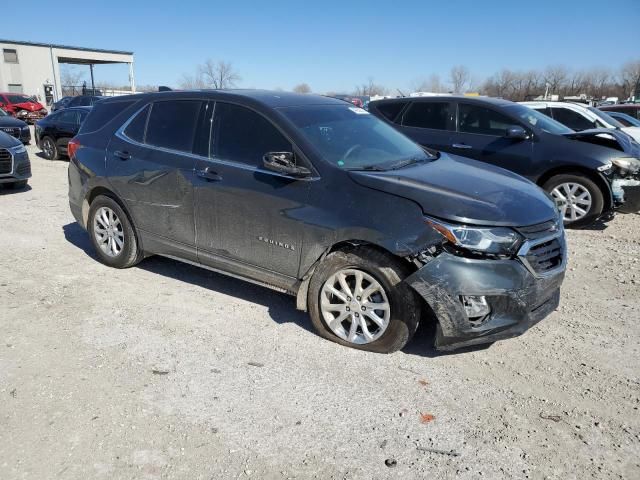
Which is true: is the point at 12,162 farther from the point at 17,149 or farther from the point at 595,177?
the point at 595,177

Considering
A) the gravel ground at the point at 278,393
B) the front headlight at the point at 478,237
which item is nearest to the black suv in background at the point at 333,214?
the front headlight at the point at 478,237

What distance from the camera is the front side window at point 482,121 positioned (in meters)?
7.52

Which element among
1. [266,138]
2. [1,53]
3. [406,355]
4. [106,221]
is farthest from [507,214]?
[1,53]

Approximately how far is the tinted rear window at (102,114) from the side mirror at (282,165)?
211cm

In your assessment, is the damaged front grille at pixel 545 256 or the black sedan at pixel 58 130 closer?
the damaged front grille at pixel 545 256

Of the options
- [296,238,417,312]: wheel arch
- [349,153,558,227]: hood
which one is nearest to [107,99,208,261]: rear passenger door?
[296,238,417,312]: wheel arch

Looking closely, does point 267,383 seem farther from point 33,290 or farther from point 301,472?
point 33,290

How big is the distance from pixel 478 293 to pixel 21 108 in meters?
33.1

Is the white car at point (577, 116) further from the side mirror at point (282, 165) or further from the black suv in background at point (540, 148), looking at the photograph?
the side mirror at point (282, 165)

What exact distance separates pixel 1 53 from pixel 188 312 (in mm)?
54357

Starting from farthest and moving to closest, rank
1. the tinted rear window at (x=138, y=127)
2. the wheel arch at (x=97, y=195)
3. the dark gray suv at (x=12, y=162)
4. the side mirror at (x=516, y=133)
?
the dark gray suv at (x=12, y=162), the side mirror at (x=516, y=133), the wheel arch at (x=97, y=195), the tinted rear window at (x=138, y=127)

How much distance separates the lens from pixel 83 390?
3.09 meters

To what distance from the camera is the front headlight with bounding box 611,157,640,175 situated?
22.1 feet

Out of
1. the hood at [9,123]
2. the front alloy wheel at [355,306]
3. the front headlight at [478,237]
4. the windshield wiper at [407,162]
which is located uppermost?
the hood at [9,123]
